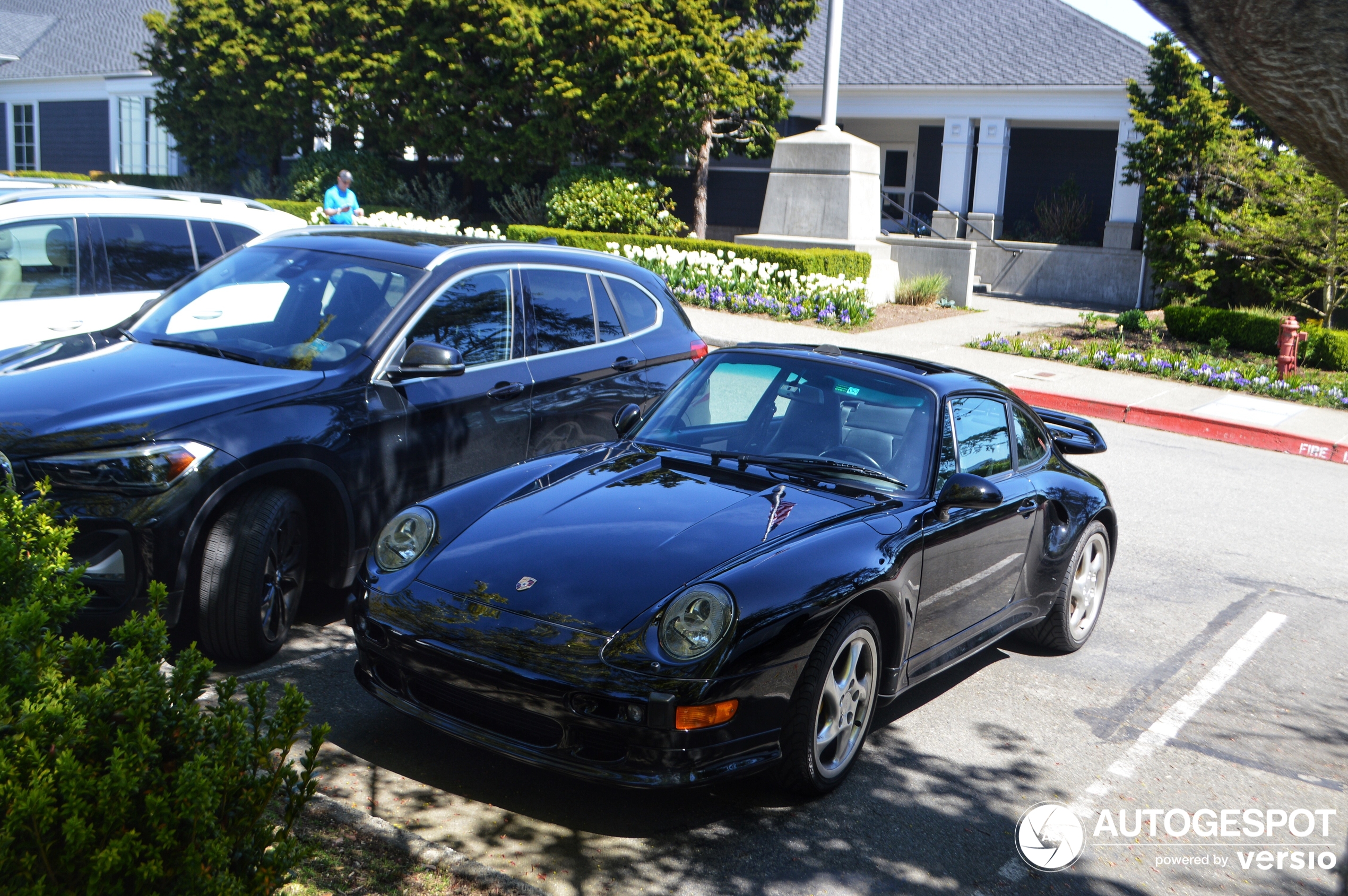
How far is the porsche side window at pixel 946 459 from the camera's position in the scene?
199 inches

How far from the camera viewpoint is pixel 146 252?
7934 mm

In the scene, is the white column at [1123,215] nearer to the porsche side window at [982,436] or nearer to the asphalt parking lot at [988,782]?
the asphalt parking lot at [988,782]

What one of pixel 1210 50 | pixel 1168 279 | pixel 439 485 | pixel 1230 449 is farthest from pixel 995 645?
pixel 1168 279

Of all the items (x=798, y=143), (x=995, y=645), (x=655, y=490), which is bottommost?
(x=995, y=645)

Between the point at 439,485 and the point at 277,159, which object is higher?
the point at 277,159

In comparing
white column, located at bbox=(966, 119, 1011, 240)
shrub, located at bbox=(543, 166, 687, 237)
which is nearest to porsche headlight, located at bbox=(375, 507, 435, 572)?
shrub, located at bbox=(543, 166, 687, 237)

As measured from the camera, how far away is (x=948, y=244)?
23750 mm

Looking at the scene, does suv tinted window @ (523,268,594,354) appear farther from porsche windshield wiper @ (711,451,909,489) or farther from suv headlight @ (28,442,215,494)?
suv headlight @ (28,442,215,494)

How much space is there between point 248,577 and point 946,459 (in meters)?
3.02

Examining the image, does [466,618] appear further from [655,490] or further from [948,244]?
[948,244]

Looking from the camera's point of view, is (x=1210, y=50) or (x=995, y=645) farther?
(x=995, y=645)

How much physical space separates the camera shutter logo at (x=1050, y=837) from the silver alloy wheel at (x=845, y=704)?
0.67 metres

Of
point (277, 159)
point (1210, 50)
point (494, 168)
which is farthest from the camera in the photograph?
point (277, 159)

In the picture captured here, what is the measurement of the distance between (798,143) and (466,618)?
66.9ft
